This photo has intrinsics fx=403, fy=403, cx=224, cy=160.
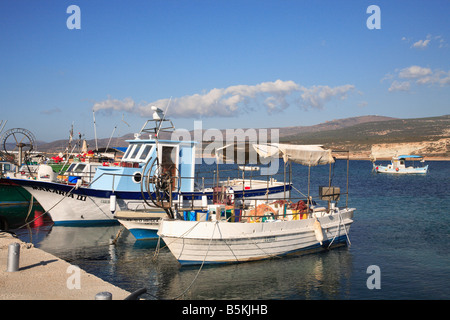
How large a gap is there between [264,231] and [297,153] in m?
3.71

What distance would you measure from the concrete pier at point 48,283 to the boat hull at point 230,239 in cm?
355

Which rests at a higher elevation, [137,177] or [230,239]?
[137,177]

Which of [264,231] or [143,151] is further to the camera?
[143,151]

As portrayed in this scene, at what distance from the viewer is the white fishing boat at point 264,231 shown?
12992mm

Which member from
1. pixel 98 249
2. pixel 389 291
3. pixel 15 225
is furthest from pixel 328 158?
pixel 15 225

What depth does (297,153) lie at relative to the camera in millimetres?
15852

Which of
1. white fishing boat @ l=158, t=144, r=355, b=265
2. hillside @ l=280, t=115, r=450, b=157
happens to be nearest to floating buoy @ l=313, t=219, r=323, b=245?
white fishing boat @ l=158, t=144, r=355, b=265

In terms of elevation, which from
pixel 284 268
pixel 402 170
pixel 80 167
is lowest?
pixel 402 170

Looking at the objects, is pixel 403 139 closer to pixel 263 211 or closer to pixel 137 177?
pixel 137 177

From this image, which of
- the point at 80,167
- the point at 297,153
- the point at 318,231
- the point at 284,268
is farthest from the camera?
the point at 80,167

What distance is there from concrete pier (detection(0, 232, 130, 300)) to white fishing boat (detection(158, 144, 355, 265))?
3.60 meters

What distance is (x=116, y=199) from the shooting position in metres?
19.4

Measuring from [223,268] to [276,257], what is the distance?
2.19m
